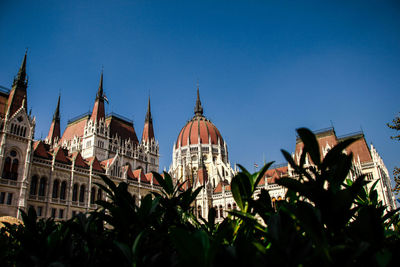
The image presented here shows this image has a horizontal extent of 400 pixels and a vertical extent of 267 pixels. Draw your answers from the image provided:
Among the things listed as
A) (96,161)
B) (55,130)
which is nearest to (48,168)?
(96,161)

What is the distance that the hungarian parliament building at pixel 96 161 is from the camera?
3123 centimetres

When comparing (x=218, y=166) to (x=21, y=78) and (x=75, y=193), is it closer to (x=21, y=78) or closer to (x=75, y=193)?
(x=75, y=193)

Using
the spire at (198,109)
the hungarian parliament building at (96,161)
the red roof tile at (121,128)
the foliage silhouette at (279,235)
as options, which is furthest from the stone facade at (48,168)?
the spire at (198,109)

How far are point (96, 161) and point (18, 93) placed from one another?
12.8m

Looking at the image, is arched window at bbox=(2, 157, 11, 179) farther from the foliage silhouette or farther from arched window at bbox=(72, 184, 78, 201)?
the foliage silhouette

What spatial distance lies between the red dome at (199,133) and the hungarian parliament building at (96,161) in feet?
0.86

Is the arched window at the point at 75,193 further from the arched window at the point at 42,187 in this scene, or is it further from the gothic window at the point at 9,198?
the gothic window at the point at 9,198

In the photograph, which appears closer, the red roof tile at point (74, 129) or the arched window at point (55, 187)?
the arched window at point (55, 187)

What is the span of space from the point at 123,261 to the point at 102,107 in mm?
53532

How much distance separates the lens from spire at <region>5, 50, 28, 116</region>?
33834 millimetres

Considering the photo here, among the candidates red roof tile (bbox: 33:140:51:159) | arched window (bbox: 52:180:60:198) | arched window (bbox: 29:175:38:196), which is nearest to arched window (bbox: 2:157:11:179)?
arched window (bbox: 29:175:38:196)

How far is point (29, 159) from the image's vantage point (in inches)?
1254

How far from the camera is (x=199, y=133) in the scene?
77750mm

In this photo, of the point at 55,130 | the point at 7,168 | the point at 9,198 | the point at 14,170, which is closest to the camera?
the point at 9,198
